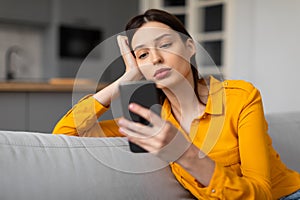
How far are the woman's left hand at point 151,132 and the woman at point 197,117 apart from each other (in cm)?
6

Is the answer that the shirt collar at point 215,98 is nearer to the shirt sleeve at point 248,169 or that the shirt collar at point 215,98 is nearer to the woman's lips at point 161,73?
the shirt sleeve at point 248,169

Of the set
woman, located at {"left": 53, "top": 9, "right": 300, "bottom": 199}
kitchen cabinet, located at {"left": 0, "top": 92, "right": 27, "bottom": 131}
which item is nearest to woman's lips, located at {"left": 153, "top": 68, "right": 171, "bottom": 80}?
woman, located at {"left": 53, "top": 9, "right": 300, "bottom": 199}

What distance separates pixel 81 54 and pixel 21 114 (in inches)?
109

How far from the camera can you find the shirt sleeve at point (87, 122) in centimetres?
136

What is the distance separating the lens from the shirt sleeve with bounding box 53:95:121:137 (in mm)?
1361

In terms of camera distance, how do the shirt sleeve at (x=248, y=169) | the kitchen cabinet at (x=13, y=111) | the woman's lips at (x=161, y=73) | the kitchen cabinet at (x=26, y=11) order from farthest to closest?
the kitchen cabinet at (x=26, y=11) → the kitchen cabinet at (x=13, y=111) → the woman's lips at (x=161, y=73) → the shirt sleeve at (x=248, y=169)

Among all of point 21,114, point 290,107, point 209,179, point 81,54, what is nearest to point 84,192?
point 209,179

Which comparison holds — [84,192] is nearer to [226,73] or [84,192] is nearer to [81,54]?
[226,73]

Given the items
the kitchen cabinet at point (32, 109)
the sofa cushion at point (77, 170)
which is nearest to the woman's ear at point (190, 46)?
the sofa cushion at point (77, 170)

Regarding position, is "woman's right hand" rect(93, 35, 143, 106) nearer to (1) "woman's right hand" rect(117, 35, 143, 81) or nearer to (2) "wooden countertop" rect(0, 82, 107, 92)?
(1) "woman's right hand" rect(117, 35, 143, 81)

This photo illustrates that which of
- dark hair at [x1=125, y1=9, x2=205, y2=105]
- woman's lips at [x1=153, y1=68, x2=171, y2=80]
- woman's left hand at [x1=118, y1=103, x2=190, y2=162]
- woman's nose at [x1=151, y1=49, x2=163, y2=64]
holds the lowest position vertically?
woman's left hand at [x1=118, y1=103, x2=190, y2=162]

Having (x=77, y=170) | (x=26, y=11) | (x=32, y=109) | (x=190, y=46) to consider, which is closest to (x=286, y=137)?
(x=190, y=46)

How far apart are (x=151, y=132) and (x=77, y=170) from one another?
403mm

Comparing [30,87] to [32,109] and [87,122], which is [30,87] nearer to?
[32,109]
